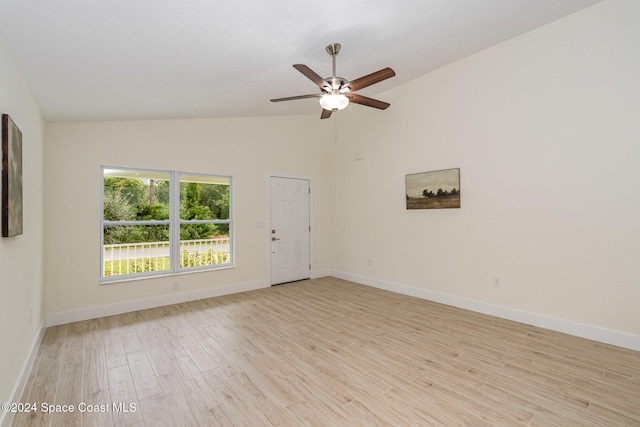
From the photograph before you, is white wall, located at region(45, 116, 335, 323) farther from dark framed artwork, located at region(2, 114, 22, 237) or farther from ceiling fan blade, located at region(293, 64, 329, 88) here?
ceiling fan blade, located at region(293, 64, 329, 88)

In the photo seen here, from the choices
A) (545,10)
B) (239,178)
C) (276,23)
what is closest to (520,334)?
(545,10)

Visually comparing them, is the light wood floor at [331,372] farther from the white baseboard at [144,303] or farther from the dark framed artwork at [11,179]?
the dark framed artwork at [11,179]

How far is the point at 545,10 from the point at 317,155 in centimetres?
413

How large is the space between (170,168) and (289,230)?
242 centimetres

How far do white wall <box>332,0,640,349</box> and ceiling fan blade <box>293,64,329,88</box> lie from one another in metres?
2.38

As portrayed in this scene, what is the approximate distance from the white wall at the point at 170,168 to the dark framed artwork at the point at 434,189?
2208 millimetres

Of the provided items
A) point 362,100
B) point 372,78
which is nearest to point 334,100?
point 372,78

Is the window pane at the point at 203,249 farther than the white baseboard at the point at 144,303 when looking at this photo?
Yes

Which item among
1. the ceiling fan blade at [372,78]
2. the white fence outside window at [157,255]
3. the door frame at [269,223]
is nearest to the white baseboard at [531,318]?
the door frame at [269,223]

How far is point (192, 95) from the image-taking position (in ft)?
11.4

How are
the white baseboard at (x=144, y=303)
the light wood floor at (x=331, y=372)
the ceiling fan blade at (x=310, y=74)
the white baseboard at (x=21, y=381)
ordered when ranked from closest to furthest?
the white baseboard at (x=21, y=381) → the light wood floor at (x=331, y=372) → the ceiling fan blade at (x=310, y=74) → the white baseboard at (x=144, y=303)

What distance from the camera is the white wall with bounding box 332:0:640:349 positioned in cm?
285

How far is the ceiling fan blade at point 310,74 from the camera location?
2535mm

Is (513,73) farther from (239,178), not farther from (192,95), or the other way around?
(239,178)
